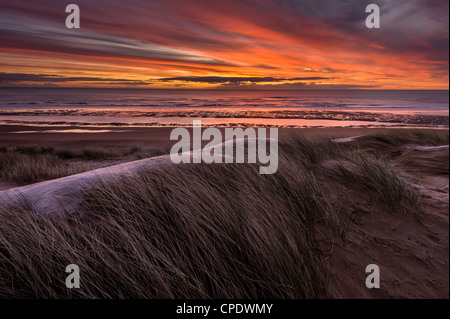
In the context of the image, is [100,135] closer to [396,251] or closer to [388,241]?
A: [388,241]

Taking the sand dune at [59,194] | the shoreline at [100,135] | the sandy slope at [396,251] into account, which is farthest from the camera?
the shoreline at [100,135]

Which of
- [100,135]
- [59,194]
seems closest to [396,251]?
[59,194]

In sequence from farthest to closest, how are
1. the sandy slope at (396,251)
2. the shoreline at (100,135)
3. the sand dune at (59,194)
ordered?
1. the shoreline at (100,135)
2. the sand dune at (59,194)
3. the sandy slope at (396,251)

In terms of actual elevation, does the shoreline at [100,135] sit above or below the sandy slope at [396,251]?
above

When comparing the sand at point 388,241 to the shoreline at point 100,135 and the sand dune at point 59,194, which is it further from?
the shoreline at point 100,135

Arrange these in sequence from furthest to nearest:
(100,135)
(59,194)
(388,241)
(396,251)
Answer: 1. (100,135)
2. (59,194)
3. (388,241)
4. (396,251)

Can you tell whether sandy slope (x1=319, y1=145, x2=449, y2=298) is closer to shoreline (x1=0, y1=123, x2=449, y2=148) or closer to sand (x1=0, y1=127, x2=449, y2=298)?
sand (x1=0, y1=127, x2=449, y2=298)

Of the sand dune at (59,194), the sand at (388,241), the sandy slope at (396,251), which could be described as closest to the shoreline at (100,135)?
the sand at (388,241)

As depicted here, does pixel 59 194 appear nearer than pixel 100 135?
Yes

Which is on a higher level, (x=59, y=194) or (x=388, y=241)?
(x=59, y=194)

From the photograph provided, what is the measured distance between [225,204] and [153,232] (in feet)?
2.25

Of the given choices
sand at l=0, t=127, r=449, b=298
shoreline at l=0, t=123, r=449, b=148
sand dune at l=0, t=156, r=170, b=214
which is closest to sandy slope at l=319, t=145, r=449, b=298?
sand at l=0, t=127, r=449, b=298

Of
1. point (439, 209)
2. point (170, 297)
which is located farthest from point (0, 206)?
point (439, 209)
